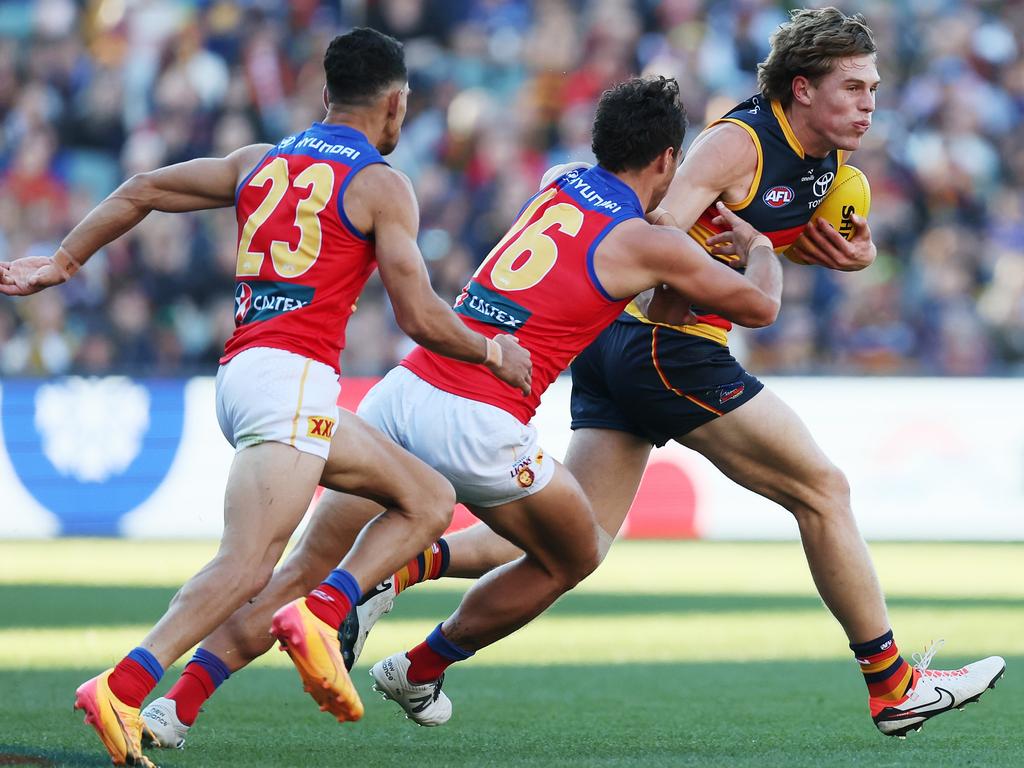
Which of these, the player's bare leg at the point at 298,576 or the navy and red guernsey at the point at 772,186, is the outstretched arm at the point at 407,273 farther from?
the navy and red guernsey at the point at 772,186

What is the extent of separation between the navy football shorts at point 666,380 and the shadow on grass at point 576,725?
3.73 ft

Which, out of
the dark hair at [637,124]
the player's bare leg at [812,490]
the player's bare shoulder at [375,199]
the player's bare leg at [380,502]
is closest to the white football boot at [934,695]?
the player's bare leg at [812,490]

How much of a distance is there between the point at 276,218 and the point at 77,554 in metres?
8.15

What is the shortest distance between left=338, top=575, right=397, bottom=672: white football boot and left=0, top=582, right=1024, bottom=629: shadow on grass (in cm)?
362

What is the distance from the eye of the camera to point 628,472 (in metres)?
6.32

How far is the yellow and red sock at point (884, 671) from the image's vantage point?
19.5 ft

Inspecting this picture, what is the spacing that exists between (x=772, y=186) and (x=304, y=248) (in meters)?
1.86

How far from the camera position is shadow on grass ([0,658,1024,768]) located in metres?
5.44

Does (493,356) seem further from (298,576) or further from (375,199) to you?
(298,576)

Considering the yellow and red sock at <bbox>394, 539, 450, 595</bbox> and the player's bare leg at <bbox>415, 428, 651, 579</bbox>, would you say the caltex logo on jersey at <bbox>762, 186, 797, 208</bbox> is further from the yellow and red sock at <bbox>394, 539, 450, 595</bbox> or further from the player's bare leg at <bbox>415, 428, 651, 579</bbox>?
the yellow and red sock at <bbox>394, 539, 450, 595</bbox>

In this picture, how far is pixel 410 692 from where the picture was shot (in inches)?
238

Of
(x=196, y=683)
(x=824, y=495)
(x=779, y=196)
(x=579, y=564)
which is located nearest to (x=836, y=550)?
(x=824, y=495)

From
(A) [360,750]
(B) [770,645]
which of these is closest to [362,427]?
(A) [360,750]

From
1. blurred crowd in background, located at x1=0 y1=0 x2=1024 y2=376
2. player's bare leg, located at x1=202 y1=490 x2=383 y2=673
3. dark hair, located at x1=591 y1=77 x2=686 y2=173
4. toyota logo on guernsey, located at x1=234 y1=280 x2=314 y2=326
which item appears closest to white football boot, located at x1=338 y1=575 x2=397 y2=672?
player's bare leg, located at x1=202 y1=490 x2=383 y2=673
